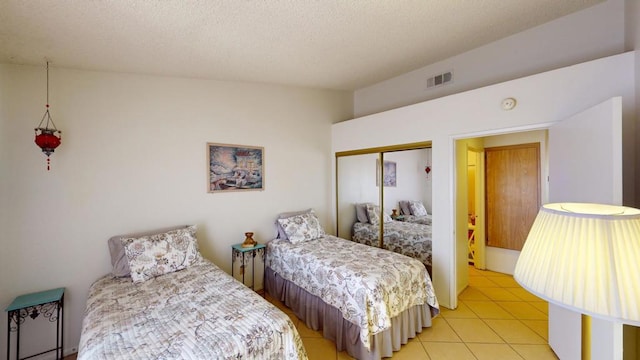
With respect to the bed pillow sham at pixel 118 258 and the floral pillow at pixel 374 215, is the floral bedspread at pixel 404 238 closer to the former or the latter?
the floral pillow at pixel 374 215

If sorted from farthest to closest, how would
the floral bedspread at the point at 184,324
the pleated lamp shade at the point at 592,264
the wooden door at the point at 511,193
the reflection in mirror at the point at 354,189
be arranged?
the reflection in mirror at the point at 354,189 < the wooden door at the point at 511,193 < the floral bedspread at the point at 184,324 < the pleated lamp shade at the point at 592,264

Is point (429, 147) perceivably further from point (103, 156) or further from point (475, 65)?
point (103, 156)

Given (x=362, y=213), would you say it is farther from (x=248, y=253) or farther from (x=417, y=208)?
(x=248, y=253)

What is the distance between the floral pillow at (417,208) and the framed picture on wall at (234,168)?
1.96 metres

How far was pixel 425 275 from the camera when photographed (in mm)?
2465

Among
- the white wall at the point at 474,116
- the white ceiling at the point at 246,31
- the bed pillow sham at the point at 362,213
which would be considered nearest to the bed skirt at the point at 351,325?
the white wall at the point at 474,116

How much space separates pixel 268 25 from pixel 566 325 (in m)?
3.20

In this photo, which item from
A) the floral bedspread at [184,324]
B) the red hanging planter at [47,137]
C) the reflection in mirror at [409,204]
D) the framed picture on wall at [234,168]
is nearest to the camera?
the floral bedspread at [184,324]

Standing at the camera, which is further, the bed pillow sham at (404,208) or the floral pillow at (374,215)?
the floral pillow at (374,215)

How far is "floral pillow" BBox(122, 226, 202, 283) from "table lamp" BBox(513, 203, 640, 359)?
8.41 feet

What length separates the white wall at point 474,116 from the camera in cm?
188

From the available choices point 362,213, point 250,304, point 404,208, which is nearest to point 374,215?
point 362,213

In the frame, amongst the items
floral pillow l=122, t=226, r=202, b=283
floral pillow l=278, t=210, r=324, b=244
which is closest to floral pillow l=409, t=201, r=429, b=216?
floral pillow l=278, t=210, r=324, b=244

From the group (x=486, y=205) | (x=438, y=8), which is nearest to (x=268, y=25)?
(x=438, y=8)
